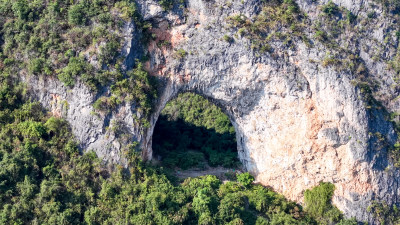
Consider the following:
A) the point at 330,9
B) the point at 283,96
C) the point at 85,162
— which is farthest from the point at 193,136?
the point at 330,9

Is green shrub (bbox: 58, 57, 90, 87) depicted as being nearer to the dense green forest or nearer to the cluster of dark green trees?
the dense green forest

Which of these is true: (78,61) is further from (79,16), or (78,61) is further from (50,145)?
(50,145)

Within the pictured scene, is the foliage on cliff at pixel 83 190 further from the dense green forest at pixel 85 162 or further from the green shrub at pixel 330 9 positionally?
the green shrub at pixel 330 9

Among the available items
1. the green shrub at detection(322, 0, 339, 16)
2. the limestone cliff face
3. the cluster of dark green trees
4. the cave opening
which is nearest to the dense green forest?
the cluster of dark green trees

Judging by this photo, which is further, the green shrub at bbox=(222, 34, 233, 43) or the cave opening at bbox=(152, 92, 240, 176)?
the cave opening at bbox=(152, 92, 240, 176)

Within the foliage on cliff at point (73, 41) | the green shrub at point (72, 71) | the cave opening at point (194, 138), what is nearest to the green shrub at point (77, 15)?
the foliage on cliff at point (73, 41)

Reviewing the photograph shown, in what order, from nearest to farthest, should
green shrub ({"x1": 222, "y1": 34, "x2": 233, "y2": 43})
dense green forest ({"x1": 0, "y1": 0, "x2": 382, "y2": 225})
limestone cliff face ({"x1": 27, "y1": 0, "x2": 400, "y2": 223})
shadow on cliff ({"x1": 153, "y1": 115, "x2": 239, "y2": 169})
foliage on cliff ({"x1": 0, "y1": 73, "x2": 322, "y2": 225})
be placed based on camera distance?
foliage on cliff ({"x1": 0, "y1": 73, "x2": 322, "y2": 225})
dense green forest ({"x1": 0, "y1": 0, "x2": 382, "y2": 225})
limestone cliff face ({"x1": 27, "y1": 0, "x2": 400, "y2": 223})
green shrub ({"x1": 222, "y1": 34, "x2": 233, "y2": 43})
shadow on cliff ({"x1": 153, "y1": 115, "x2": 239, "y2": 169})

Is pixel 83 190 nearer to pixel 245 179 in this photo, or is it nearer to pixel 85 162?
pixel 85 162
